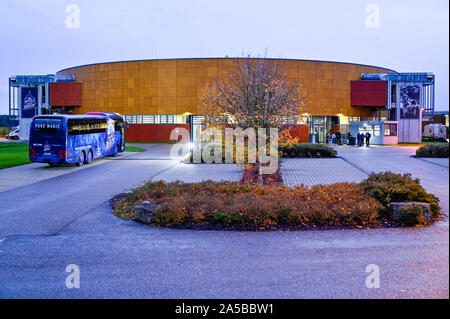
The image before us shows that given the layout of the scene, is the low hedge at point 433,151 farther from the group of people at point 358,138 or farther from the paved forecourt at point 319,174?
the group of people at point 358,138

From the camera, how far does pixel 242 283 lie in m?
5.35

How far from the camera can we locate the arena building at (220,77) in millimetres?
53000

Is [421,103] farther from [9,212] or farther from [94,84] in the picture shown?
[9,212]

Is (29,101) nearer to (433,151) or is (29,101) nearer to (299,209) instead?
(433,151)

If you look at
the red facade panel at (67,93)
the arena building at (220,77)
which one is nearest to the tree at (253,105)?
the arena building at (220,77)

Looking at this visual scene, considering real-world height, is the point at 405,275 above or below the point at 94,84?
below

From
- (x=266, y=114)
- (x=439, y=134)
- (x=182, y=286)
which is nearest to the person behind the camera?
(x=182, y=286)

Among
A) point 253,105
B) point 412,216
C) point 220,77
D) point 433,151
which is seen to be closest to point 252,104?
point 253,105

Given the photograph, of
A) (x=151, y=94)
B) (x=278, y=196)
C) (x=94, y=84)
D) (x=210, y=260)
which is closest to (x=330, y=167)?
(x=278, y=196)

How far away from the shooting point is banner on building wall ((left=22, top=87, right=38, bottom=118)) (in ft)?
200

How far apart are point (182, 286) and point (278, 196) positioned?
5.33 meters

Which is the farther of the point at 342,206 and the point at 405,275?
the point at 342,206

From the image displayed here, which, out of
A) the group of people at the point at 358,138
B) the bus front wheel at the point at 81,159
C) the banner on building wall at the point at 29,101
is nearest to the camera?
the bus front wheel at the point at 81,159

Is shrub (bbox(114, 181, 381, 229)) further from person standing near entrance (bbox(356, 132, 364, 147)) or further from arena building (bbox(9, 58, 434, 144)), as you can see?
arena building (bbox(9, 58, 434, 144))
